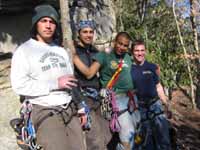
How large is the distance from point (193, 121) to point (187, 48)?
4.44 m

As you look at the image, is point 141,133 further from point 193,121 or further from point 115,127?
point 193,121

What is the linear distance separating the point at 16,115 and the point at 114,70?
6.63ft

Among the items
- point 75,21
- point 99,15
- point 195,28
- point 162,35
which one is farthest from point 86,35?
point 162,35

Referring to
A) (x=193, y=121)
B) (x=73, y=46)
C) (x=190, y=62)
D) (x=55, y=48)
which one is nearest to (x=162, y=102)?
(x=73, y=46)

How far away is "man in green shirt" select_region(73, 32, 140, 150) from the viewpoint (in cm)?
654

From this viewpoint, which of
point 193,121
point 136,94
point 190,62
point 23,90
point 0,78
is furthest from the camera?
point 190,62

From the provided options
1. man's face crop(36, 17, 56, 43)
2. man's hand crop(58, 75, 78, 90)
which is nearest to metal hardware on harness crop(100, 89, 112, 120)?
man's hand crop(58, 75, 78, 90)

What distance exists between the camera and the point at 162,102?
7195 millimetres

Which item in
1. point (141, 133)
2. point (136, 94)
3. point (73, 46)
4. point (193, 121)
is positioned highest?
point (73, 46)

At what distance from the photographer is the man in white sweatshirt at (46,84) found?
16.4ft

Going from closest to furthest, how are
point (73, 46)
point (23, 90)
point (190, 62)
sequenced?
point (23, 90), point (73, 46), point (190, 62)

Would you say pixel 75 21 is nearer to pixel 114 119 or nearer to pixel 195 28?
pixel 114 119

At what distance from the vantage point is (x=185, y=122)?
1367 centimetres

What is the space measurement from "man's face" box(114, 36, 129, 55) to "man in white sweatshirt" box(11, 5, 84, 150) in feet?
4.74
